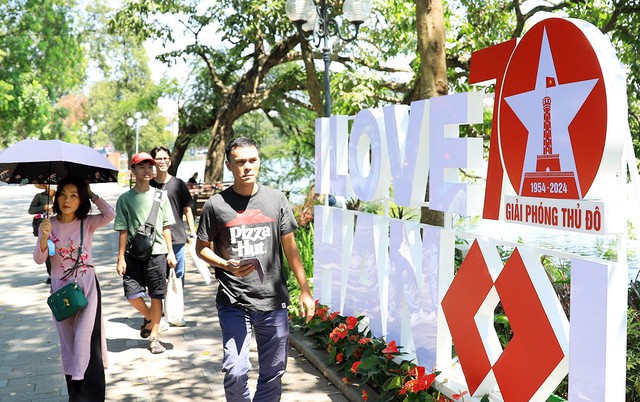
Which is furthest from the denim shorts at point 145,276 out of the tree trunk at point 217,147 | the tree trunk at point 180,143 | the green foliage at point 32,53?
the green foliage at point 32,53

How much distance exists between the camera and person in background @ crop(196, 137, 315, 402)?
4570mm

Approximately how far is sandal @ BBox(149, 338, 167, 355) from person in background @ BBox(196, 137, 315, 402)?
2.60 metres

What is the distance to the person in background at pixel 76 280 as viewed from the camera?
5.11 meters

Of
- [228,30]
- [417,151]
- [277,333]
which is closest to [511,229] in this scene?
[228,30]

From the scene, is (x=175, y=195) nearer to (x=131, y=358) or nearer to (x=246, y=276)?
(x=131, y=358)

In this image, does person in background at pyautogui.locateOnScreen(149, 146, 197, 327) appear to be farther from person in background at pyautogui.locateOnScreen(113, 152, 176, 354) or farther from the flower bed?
the flower bed

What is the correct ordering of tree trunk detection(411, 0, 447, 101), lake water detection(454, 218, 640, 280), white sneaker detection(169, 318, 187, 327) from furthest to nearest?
1. lake water detection(454, 218, 640, 280)
2. white sneaker detection(169, 318, 187, 327)
3. tree trunk detection(411, 0, 447, 101)

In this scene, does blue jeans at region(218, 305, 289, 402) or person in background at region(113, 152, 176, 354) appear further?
person in background at region(113, 152, 176, 354)

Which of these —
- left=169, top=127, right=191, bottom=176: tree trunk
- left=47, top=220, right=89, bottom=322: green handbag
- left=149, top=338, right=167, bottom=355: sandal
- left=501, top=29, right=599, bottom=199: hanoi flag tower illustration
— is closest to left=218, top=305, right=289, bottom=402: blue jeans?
left=47, top=220, right=89, bottom=322: green handbag

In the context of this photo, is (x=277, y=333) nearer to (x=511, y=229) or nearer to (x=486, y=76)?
(x=486, y=76)

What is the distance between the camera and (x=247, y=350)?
464cm

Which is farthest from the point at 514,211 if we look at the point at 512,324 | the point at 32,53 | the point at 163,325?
the point at 32,53

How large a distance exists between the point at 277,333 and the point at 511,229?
10.5 m

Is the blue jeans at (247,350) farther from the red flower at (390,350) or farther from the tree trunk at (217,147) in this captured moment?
the tree trunk at (217,147)
